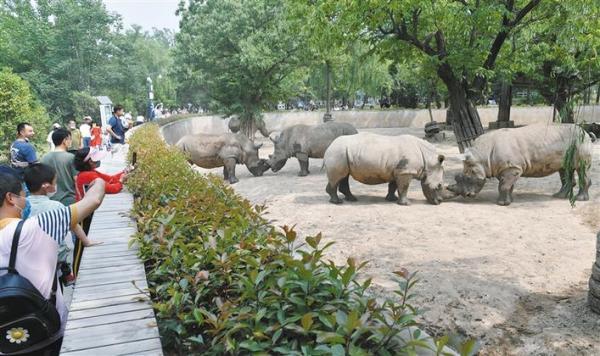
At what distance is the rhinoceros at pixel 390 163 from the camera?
1136 cm

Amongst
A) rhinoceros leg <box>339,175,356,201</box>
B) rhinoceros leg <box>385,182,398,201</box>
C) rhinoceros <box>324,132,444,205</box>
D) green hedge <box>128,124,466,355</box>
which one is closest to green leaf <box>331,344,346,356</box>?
green hedge <box>128,124,466,355</box>

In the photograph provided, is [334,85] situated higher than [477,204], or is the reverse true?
[334,85]

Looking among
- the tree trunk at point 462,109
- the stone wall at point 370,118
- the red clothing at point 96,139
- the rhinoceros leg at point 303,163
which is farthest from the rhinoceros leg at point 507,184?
the stone wall at point 370,118

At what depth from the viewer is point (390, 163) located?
37.3 feet

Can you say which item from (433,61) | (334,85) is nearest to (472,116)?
(433,61)

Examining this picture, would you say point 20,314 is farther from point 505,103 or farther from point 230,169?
point 505,103

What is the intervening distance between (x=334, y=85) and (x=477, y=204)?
1209 inches

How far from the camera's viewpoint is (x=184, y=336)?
8.71 feet

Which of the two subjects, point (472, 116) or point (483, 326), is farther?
point (472, 116)

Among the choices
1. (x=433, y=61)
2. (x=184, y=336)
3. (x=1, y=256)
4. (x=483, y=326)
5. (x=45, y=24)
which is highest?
(x=45, y=24)

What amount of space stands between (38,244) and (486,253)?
6870 mm

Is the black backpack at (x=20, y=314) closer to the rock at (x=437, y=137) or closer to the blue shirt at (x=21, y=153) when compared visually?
the blue shirt at (x=21, y=153)

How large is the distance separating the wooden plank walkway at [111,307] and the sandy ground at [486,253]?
3.04 m

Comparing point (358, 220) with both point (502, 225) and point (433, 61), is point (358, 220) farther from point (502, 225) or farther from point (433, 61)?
point (433, 61)
